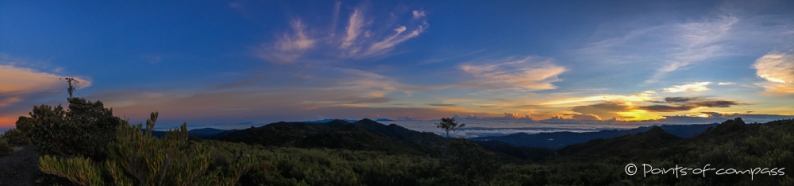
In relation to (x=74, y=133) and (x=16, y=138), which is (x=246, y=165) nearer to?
(x=74, y=133)

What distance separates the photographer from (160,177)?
227 inches

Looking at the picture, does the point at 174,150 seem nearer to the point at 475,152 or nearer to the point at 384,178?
the point at 384,178

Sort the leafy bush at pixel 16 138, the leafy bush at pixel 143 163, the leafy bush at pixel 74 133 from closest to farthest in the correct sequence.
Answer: the leafy bush at pixel 143 163, the leafy bush at pixel 74 133, the leafy bush at pixel 16 138

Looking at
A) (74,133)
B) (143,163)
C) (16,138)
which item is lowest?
(16,138)

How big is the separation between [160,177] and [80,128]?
881cm

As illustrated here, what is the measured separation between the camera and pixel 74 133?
1138cm

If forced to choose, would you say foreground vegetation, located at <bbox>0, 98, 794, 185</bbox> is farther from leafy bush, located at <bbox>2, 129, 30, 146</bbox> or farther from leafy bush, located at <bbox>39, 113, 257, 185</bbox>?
leafy bush, located at <bbox>2, 129, 30, 146</bbox>

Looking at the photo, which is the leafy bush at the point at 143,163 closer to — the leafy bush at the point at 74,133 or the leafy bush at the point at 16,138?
the leafy bush at the point at 74,133

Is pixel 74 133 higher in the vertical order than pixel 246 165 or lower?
higher

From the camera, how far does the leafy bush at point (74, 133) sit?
36.6ft

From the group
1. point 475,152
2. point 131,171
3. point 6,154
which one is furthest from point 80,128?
point 475,152

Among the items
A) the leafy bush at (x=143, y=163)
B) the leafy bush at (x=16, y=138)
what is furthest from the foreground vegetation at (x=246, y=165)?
the leafy bush at (x=16, y=138)

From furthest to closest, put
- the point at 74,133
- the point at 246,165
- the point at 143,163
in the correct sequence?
the point at 74,133
the point at 246,165
the point at 143,163

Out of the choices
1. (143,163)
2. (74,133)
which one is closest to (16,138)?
(74,133)
